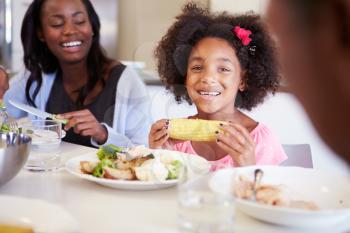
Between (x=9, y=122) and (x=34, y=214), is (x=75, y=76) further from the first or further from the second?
(x=34, y=214)

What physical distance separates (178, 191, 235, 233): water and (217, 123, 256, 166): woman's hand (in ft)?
1.71

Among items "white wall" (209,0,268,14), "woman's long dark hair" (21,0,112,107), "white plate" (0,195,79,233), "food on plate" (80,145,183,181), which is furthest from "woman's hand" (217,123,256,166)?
"woman's long dark hair" (21,0,112,107)

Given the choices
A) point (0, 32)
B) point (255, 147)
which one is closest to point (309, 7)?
point (255, 147)

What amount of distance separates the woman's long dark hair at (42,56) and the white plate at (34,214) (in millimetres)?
1069

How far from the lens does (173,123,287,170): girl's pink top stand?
1.39 metres

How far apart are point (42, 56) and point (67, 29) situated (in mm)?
184

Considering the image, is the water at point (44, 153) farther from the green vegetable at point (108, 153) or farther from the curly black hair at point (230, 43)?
the curly black hair at point (230, 43)

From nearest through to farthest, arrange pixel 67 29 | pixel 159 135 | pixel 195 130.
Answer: pixel 195 130, pixel 159 135, pixel 67 29

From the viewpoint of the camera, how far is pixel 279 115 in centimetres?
142

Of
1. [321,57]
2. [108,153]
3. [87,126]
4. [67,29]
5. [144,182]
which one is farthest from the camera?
[67,29]

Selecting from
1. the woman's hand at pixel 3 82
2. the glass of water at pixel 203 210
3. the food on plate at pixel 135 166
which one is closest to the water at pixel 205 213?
the glass of water at pixel 203 210

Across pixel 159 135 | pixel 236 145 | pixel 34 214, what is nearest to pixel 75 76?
pixel 159 135

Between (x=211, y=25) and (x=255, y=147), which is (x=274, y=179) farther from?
(x=211, y=25)

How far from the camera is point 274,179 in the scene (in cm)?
108
